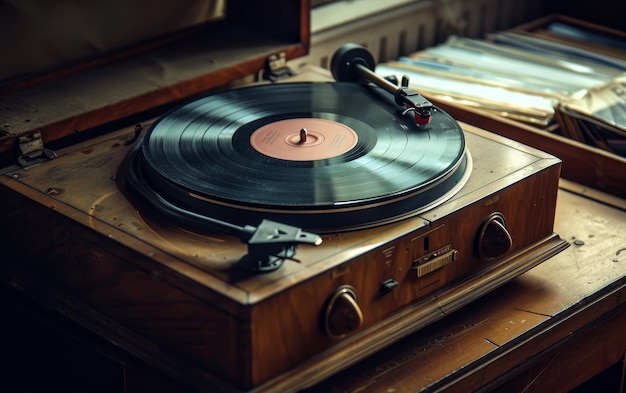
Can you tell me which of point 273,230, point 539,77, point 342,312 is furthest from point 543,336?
point 539,77

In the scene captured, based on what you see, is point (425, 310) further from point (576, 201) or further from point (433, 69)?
point (433, 69)

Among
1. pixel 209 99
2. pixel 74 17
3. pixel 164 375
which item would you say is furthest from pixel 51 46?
pixel 164 375

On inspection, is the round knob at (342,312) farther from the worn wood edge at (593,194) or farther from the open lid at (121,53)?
the worn wood edge at (593,194)

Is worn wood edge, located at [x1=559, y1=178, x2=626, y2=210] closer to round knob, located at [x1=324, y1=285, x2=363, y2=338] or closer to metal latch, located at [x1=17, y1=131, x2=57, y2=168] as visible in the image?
round knob, located at [x1=324, y1=285, x2=363, y2=338]

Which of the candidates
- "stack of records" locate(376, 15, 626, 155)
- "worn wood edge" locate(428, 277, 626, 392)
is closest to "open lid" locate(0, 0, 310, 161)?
"stack of records" locate(376, 15, 626, 155)

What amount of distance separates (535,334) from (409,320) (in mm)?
221

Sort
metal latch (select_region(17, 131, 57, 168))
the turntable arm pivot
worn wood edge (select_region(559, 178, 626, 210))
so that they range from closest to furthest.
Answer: metal latch (select_region(17, 131, 57, 168)) < the turntable arm pivot < worn wood edge (select_region(559, 178, 626, 210))

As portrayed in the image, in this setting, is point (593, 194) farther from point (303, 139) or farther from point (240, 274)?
point (240, 274)

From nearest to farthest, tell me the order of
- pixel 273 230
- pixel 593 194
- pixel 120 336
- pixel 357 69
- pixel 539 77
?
1. pixel 273 230
2. pixel 120 336
3. pixel 357 69
4. pixel 593 194
5. pixel 539 77

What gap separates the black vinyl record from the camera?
1.25 m

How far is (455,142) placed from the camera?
1429 millimetres

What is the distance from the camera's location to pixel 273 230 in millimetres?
1152

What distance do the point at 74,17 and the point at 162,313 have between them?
2.32 ft

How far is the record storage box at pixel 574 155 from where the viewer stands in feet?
5.81
